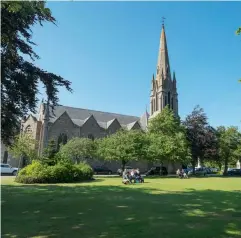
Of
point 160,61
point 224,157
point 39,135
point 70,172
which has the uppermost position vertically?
point 160,61

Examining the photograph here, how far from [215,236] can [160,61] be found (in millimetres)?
67061

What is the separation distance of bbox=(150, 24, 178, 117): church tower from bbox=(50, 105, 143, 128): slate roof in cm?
876

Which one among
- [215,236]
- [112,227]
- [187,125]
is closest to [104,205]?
[112,227]

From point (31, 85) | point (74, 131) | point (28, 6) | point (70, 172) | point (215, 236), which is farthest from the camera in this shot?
point (74, 131)

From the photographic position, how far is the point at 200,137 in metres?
50.4

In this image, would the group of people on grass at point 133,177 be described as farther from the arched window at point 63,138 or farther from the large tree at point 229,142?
the arched window at point 63,138

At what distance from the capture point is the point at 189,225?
826cm

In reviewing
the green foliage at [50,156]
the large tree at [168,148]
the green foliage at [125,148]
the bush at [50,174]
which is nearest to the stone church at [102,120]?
the large tree at [168,148]

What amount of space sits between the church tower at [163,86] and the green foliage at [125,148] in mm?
27480

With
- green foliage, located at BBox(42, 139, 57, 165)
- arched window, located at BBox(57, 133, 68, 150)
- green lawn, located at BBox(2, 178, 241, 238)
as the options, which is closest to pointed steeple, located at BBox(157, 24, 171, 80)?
arched window, located at BBox(57, 133, 68, 150)

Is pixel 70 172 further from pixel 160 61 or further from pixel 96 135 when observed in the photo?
pixel 160 61

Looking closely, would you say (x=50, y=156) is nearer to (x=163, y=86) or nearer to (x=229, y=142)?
(x=229, y=142)

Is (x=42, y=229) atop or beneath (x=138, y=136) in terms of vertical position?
beneath

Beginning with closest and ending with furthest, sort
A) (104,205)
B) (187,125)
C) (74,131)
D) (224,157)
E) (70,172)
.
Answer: (104,205)
(70,172)
(187,125)
(224,157)
(74,131)
